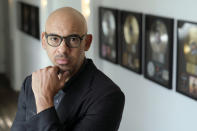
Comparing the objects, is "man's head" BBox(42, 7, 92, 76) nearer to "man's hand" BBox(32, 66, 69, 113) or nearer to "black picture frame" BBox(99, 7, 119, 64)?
"man's hand" BBox(32, 66, 69, 113)

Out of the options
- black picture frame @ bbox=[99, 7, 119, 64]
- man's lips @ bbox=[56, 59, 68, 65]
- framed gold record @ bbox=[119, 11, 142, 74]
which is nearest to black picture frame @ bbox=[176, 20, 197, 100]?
framed gold record @ bbox=[119, 11, 142, 74]

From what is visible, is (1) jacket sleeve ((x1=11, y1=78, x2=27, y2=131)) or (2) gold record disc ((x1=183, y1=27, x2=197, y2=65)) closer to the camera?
(1) jacket sleeve ((x1=11, y1=78, x2=27, y2=131))

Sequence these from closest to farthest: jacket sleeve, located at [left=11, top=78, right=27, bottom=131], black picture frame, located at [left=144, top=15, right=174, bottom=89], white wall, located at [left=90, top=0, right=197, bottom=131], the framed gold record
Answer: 1. jacket sleeve, located at [left=11, top=78, right=27, bottom=131]
2. white wall, located at [left=90, top=0, right=197, bottom=131]
3. black picture frame, located at [left=144, top=15, right=174, bottom=89]
4. the framed gold record

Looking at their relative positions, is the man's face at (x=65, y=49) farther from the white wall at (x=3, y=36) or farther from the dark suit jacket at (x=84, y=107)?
the white wall at (x=3, y=36)

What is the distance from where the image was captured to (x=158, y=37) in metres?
3.01

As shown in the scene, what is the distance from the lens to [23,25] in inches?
250

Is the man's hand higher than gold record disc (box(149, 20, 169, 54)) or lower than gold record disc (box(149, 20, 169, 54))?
lower

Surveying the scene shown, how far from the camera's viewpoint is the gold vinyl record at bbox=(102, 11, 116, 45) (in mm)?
3724

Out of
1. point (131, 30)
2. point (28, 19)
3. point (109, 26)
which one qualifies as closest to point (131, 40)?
point (131, 30)

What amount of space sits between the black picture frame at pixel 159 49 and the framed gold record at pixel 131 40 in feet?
0.41

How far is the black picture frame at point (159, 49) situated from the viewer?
9.39 feet

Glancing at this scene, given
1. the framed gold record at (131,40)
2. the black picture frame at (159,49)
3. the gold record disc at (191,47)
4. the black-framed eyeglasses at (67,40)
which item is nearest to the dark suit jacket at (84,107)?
the black-framed eyeglasses at (67,40)

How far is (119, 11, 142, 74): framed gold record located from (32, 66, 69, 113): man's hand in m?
1.90

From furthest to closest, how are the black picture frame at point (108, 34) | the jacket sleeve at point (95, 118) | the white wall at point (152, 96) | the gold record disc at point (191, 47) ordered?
1. the black picture frame at point (108, 34)
2. the white wall at point (152, 96)
3. the gold record disc at point (191, 47)
4. the jacket sleeve at point (95, 118)
